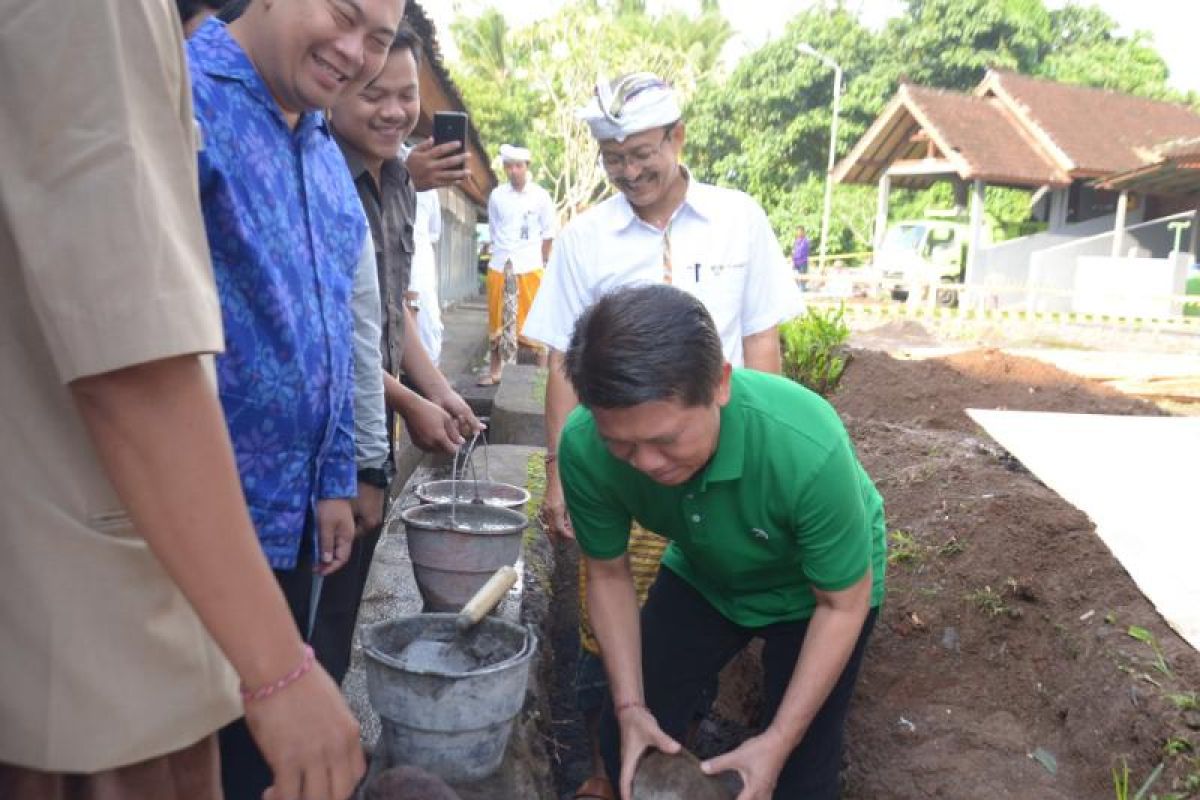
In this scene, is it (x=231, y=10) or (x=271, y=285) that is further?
(x=231, y=10)

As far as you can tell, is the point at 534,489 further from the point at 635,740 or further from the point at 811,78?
the point at 811,78

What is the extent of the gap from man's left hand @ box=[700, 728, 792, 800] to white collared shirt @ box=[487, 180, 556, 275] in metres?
7.79

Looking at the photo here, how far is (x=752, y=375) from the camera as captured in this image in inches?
98.5

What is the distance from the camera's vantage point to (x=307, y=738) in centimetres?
109

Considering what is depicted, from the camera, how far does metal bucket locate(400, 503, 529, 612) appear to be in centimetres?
289

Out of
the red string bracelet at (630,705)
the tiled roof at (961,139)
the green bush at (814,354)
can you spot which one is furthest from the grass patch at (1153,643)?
the tiled roof at (961,139)

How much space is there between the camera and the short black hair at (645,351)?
1998mm

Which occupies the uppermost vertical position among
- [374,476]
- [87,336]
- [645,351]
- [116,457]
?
[87,336]

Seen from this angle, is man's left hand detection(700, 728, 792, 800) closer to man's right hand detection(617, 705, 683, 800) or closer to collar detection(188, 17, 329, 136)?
man's right hand detection(617, 705, 683, 800)

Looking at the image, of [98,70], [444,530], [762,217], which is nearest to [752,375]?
[444,530]

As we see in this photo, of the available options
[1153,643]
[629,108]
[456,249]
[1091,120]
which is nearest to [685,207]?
[629,108]

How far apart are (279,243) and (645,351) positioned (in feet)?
2.24

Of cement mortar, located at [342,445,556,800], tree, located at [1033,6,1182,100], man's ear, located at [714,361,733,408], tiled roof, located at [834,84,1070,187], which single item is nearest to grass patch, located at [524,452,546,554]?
cement mortar, located at [342,445,556,800]

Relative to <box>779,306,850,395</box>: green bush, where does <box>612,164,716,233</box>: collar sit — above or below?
above
